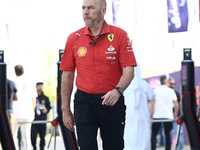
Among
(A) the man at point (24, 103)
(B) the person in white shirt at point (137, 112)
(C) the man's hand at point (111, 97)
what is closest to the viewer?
(C) the man's hand at point (111, 97)

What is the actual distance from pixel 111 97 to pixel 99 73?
0.84 feet

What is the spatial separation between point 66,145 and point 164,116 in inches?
121

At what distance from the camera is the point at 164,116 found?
306 inches

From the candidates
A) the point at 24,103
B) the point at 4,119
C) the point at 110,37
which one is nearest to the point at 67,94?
the point at 110,37

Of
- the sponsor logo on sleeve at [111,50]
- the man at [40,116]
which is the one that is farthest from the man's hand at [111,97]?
the man at [40,116]

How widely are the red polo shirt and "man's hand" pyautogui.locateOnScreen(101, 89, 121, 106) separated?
6.4 inches

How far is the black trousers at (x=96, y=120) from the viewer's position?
2.76 meters

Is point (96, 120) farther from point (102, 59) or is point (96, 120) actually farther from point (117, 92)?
point (102, 59)

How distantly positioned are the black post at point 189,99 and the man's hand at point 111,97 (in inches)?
109

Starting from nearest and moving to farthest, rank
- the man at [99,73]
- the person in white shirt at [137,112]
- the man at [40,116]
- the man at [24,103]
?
the man at [99,73] → the person in white shirt at [137,112] → the man at [24,103] → the man at [40,116]

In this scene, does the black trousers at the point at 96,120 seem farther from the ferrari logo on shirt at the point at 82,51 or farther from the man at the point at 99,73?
the ferrari logo on shirt at the point at 82,51

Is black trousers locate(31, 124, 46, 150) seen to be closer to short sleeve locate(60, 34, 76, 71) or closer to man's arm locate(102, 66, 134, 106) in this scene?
short sleeve locate(60, 34, 76, 71)

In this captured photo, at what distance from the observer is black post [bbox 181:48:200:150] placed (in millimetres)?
5215

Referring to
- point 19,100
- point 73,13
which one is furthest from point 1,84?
point 73,13
